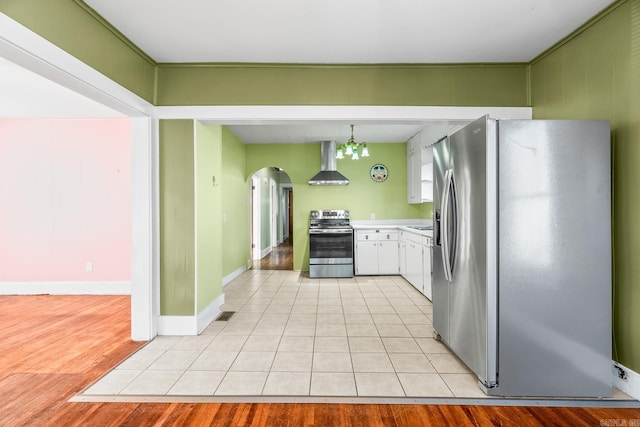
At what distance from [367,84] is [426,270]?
2.56m

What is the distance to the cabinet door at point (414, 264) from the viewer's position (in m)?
4.65

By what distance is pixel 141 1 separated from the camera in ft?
7.12

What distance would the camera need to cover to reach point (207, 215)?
11.7ft

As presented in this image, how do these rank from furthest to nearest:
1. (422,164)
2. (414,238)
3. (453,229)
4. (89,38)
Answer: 1. (422,164)
2. (414,238)
3. (453,229)
4. (89,38)

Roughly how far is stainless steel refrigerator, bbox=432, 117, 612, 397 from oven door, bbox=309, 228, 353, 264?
147 inches

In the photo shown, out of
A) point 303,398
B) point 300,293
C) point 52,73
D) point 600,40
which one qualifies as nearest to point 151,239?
→ point 52,73

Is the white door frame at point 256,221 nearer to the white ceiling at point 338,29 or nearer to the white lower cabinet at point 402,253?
the white lower cabinet at point 402,253

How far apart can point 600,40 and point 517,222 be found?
152 cm

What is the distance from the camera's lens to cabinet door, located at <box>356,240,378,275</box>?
5.86 meters

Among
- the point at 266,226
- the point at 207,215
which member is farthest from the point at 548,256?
the point at 266,226

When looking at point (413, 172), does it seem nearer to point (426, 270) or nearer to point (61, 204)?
point (426, 270)

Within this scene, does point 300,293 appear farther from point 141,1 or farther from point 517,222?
point 141,1

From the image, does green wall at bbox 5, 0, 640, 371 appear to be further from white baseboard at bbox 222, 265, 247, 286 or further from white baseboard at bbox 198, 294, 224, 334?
white baseboard at bbox 222, 265, 247, 286

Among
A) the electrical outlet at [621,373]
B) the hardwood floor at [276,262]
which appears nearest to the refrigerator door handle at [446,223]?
the electrical outlet at [621,373]
